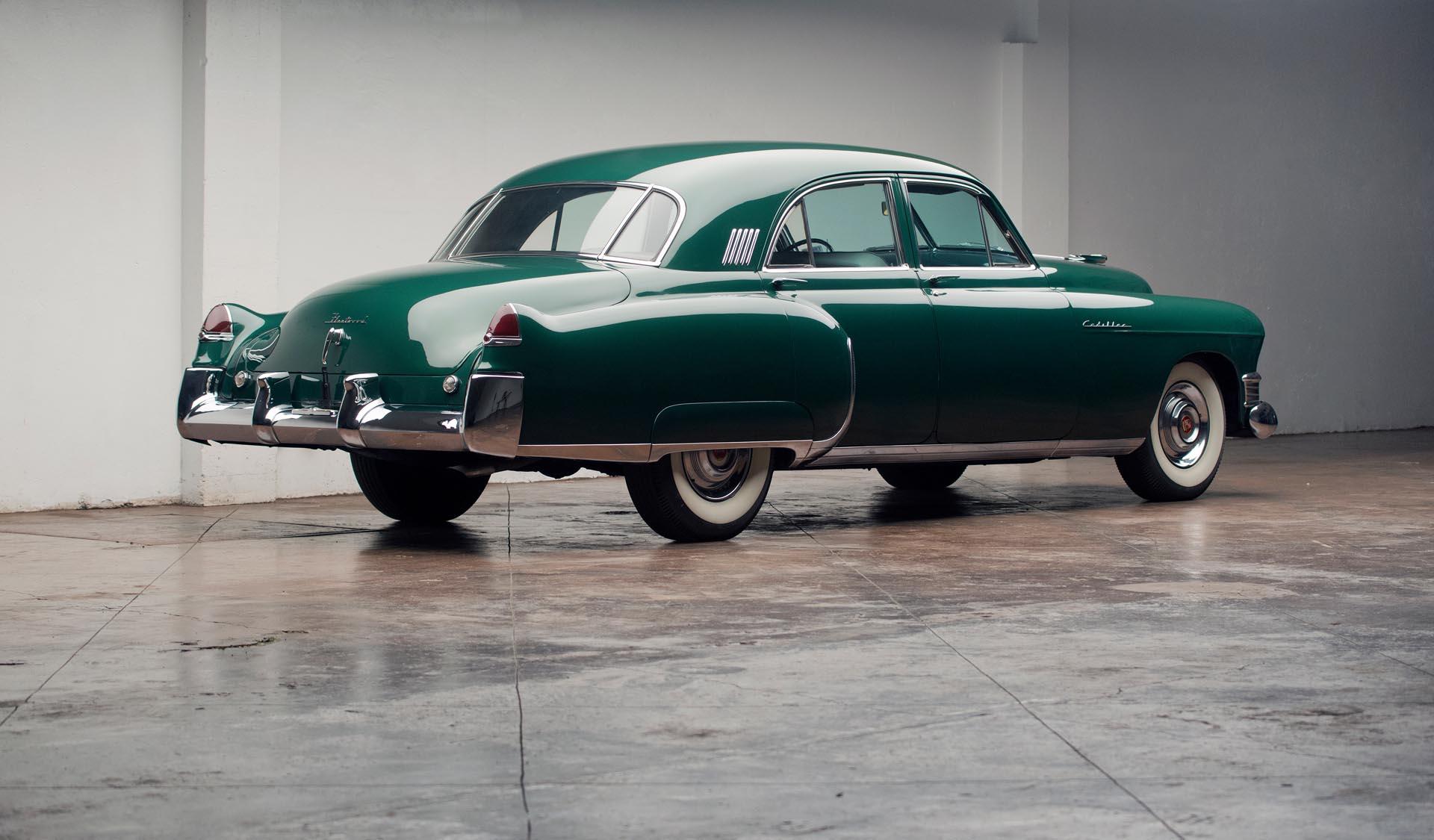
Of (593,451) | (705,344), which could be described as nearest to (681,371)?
(705,344)

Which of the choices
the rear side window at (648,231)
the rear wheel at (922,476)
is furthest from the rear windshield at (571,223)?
the rear wheel at (922,476)

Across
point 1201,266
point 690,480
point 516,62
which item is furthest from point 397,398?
point 1201,266

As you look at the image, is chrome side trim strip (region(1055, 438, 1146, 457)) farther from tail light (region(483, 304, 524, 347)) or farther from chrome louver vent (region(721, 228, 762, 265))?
tail light (region(483, 304, 524, 347))

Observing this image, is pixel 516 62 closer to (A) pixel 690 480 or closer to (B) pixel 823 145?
(B) pixel 823 145

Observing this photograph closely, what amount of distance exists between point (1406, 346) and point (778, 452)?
1102 cm

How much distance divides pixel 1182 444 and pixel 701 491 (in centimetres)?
310

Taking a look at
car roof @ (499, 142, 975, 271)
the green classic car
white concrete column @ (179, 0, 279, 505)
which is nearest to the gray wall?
the green classic car

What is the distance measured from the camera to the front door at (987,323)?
26.3 ft

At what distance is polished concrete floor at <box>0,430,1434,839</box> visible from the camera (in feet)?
11.4

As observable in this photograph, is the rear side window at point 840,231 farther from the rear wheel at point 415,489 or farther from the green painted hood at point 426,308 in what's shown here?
the rear wheel at point 415,489

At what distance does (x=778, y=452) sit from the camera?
7.52m

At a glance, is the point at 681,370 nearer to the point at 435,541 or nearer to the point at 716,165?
the point at 716,165

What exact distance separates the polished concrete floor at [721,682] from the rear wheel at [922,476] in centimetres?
175

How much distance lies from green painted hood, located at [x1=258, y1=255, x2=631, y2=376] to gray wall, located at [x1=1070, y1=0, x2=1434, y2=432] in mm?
7951
